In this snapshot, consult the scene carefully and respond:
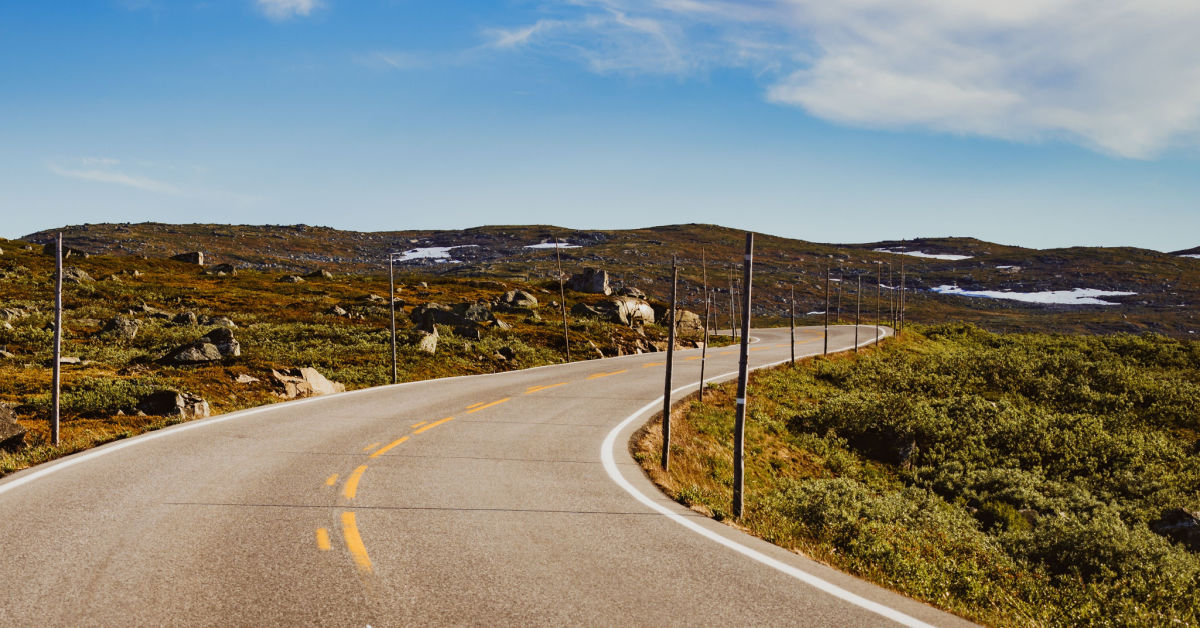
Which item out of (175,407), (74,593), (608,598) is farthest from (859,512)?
(175,407)

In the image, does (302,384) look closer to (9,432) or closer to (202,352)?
(202,352)

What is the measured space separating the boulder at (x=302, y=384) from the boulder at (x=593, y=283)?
54.9 metres

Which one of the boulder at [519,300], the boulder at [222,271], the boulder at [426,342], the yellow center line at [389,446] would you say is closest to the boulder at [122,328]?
the boulder at [426,342]

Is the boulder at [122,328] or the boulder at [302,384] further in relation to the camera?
the boulder at [122,328]

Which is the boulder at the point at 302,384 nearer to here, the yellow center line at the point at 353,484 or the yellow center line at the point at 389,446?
the yellow center line at the point at 389,446

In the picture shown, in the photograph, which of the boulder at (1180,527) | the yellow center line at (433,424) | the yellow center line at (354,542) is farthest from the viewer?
the boulder at (1180,527)

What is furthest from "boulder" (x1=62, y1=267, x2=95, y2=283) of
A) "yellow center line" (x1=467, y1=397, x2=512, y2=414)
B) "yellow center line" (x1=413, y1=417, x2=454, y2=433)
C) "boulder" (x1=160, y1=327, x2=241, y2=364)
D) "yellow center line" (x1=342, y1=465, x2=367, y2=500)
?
"yellow center line" (x1=342, y1=465, x2=367, y2=500)

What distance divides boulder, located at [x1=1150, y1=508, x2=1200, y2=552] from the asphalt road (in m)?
12.6

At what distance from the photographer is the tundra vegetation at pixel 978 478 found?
27.9ft

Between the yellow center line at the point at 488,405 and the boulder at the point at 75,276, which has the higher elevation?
the boulder at the point at 75,276

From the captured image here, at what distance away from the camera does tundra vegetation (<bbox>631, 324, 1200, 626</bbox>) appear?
8.49 metres

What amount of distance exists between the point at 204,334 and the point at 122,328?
3.85 meters

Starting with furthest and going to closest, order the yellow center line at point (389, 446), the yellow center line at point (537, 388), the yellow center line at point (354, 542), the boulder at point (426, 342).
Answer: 1. the boulder at point (426, 342)
2. the yellow center line at point (537, 388)
3. the yellow center line at point (389, 446)
4. the yellow center line at point (354, 542)

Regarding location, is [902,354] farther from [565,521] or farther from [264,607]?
[264,607]
